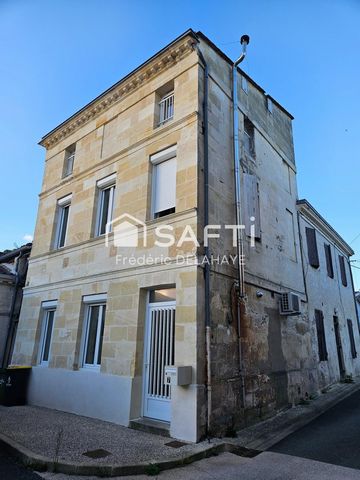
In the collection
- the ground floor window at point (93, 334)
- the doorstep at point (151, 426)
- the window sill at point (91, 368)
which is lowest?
the doorstep at point (151, 426)

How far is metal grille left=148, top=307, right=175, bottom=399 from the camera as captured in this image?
600 cm

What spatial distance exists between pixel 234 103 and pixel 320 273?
21.9 ft

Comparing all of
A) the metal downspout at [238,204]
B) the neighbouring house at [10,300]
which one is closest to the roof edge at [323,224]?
the metal downspout at [238,204]

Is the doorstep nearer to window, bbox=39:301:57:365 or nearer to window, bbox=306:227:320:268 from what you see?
window, bbox=39:301:57:365

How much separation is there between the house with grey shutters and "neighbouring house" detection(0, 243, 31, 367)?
9.43m

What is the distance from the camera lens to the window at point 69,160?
10380mm

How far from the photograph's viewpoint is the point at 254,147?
8.79 m

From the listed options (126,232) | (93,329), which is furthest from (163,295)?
(93,329)

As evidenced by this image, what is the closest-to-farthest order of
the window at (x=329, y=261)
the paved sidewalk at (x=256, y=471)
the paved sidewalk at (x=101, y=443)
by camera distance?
the paved sidewalk at (x=256, y=471) < the paved sidewalk at (x=101, y=443) < the window at (x=329, y=261)

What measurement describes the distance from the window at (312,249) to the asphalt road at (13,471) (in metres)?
9.22

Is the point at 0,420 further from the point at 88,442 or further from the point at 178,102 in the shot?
the point at 178,102

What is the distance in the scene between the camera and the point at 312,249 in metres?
10.9

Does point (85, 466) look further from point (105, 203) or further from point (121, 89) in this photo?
point (121, 89)

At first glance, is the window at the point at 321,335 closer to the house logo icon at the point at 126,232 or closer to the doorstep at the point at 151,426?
the doorstep at the point at 151,426
